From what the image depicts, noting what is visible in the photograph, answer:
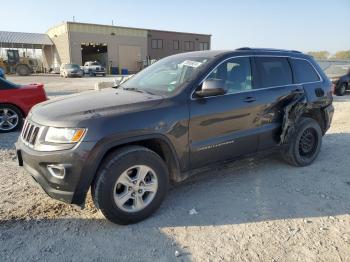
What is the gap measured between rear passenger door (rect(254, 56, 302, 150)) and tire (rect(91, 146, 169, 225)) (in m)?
1.67

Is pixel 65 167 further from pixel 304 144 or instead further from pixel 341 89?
pixel 341 89

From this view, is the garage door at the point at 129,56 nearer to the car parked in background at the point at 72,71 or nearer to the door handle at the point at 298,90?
the car parked in background at the point at 72,71

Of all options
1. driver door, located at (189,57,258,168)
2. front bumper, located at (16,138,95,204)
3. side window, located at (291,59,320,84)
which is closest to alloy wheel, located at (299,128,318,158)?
side window, located at (291,59,320,84)

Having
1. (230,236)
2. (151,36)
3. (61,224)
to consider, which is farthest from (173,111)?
(151,36)

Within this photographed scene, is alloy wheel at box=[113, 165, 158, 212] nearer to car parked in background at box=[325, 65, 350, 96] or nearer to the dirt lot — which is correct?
the dirt lot

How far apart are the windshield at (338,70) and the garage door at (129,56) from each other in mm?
35167

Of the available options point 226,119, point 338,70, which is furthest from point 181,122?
point 338,70

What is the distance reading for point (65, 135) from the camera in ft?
10.0

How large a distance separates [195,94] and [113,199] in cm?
147

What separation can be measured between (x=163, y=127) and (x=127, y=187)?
28.7 inches

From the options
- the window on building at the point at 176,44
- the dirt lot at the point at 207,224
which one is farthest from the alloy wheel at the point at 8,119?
the window on building at the point at 176,44

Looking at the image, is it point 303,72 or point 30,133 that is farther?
point 303,72

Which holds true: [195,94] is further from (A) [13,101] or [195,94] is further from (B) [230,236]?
(A) [13,101]

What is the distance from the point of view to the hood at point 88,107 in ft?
10.3
